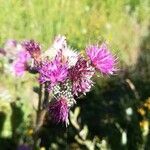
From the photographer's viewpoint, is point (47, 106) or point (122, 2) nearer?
point (47, 106)

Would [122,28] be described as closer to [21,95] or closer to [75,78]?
[21,95]

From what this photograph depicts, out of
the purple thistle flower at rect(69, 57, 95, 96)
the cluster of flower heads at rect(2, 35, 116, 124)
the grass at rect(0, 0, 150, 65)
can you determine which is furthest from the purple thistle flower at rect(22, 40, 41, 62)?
the grass at rect(0, 0, 150, 65)

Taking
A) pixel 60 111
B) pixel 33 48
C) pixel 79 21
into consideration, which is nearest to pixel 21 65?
pixel 33 48

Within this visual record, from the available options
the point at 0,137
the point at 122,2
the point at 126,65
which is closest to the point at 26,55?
the point at 0,137

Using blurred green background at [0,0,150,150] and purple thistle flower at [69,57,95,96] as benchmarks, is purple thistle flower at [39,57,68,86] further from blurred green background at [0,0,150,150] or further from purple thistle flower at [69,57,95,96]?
blurred green background at [0,0,150,150]

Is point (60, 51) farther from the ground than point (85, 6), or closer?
closer

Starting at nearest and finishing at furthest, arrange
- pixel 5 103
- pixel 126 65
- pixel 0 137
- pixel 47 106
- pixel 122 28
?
pixel 47 106 < pixel 0 137 < pixel 5 103 < pixel 126 65 < pixel 122 28

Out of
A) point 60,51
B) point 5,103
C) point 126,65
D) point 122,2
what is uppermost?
point 122,2
